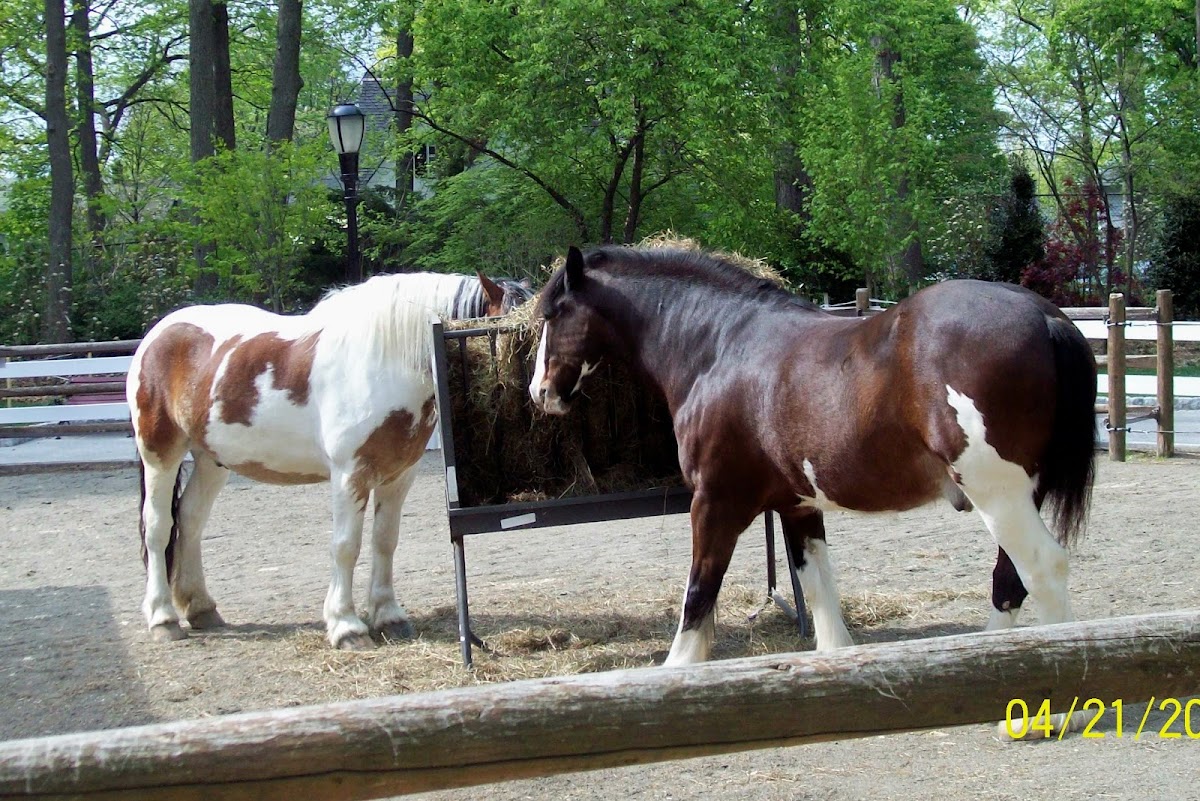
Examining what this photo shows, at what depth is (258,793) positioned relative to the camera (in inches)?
79.0

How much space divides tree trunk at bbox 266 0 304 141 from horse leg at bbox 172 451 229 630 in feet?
46.6

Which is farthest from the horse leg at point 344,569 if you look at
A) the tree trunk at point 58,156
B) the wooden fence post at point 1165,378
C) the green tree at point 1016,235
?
the green tree at point 1016,235

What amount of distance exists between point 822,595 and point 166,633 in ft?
11.3

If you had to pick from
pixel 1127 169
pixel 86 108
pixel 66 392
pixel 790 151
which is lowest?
pixel 66 392

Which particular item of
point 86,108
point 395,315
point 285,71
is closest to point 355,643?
point 395,315

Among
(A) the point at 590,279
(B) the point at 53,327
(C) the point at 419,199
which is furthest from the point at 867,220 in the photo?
(A) the point at 590,279

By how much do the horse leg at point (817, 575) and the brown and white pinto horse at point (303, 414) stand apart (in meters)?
1.76

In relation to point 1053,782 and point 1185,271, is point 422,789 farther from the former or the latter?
point 1185,271

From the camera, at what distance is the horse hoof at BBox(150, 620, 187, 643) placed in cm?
588

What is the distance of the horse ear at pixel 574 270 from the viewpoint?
4.82 metres

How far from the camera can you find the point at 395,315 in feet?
17.7

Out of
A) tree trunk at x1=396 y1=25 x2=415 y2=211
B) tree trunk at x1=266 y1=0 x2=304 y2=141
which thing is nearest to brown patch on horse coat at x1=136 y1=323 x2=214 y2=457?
tree trunk at x1=266 y1=0 x2=304 y2=141

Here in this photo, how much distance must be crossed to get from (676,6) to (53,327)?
11.4 m

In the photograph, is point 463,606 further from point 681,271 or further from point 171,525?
point 171,525
